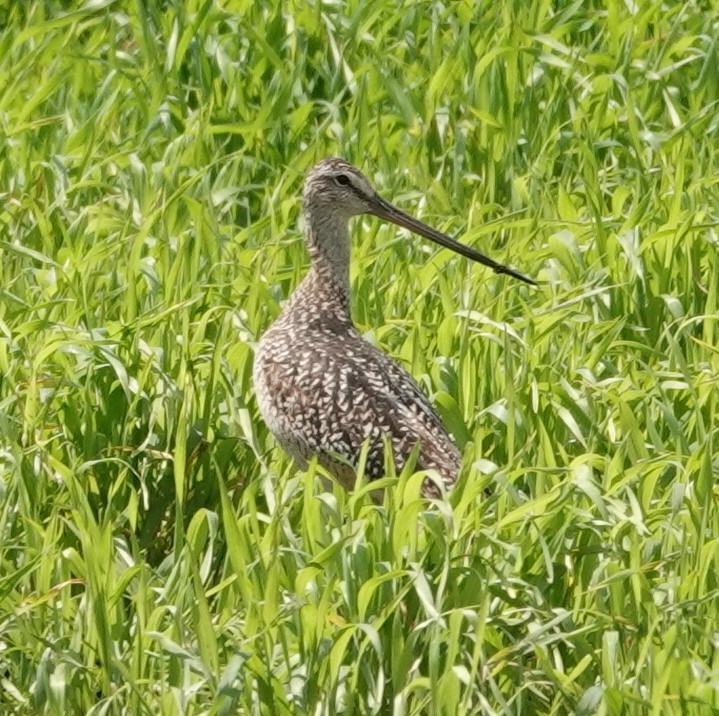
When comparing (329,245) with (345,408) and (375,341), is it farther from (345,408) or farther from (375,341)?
(345,408)

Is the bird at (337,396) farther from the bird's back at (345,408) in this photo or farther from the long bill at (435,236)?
the long bill at (435,236)

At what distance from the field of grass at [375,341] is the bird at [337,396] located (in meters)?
0.13

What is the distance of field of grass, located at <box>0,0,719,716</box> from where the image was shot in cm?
434

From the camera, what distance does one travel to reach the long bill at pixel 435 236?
6055mm

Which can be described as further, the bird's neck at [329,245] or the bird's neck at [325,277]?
the bird's neck at [329,245]

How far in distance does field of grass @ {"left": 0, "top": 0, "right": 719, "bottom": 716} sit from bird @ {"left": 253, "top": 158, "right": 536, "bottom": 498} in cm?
13

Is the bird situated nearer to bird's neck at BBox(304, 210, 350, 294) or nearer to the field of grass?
bird's neck at BBox(304, 210, 350, 294)

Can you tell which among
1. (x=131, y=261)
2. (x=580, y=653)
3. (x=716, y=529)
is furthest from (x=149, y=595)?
(x=131, y=261)

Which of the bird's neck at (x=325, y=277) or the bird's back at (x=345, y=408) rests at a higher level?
the bird's neck at (x=325, y=277)

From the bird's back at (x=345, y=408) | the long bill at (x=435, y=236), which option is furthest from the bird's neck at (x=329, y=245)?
the bird's back at (x=345, y=408)

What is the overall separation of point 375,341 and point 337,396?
27.6 inches

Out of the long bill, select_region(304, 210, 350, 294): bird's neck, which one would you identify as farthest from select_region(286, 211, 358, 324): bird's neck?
the long bill

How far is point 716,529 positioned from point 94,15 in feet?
16.5

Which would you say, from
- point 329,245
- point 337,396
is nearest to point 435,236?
point 329,245
